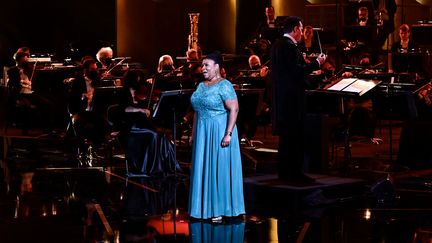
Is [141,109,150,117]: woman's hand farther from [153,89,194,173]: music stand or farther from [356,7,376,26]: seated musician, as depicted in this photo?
[356,7,376,26]: seated musician

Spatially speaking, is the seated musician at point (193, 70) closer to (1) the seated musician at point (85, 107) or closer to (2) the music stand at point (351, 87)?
(1) the seated musician at point (85, 107)

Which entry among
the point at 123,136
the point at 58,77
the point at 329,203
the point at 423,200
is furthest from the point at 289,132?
the point at 58,77

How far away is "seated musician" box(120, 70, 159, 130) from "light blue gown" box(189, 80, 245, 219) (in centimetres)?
326

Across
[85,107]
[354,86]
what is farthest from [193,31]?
[354,86]

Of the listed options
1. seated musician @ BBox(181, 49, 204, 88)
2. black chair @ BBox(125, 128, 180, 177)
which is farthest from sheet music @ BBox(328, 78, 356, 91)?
seated musician @ BBox(181, 49, 204, 88)

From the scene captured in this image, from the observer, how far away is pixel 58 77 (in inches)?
639

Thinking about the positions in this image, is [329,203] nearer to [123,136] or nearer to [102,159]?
[123,136]

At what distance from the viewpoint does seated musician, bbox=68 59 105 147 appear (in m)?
13.8

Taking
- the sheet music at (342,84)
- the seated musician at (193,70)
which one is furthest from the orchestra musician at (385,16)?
the sheet music at (342,84)

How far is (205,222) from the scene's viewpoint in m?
9.31

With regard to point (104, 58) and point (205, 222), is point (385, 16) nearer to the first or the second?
point (104, 58)

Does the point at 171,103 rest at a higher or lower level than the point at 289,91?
lower

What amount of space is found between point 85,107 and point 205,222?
5134 mm

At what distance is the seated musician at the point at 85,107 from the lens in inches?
544
